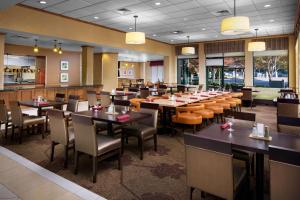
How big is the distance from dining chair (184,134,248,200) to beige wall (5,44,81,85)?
12.3 meters

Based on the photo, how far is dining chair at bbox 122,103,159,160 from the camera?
394 centimetres

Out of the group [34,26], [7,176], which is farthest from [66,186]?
[34,26]

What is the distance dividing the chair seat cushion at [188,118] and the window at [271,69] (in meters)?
7.99

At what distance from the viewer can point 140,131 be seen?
3.95 metres

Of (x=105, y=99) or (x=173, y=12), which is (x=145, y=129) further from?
(x=173, y=12)

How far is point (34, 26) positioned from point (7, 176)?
5142 mm

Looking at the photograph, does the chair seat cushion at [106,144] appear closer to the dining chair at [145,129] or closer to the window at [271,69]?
the dining chair at [145,129]

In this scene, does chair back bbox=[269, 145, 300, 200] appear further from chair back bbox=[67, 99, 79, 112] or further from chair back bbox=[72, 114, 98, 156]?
chair back bbox=[67, 99, 79, 112]

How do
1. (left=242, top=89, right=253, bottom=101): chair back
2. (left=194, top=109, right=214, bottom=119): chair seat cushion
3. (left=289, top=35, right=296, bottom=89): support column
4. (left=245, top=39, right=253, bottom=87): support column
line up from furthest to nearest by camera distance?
(left=245, top=39, right=253, bottom=87): support column, (left=289, top=35, right=296, bottom=89): support column, (left=242, top=89, right=253, bottom=101): chair back, (left=194, top=109, right=214, bottom=119): chair seat cushion

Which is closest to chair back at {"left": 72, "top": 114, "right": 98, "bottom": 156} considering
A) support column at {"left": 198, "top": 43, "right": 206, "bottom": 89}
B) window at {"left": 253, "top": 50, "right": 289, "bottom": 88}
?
window at {"left": 253, "top": 50, "right": 289, "bottom": 88}

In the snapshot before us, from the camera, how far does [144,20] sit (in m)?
8.02

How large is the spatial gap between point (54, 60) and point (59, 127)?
35.1 feet

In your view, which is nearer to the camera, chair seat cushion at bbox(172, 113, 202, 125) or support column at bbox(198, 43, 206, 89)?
chair seat cushion at bbox(172, 113, 202, 125)

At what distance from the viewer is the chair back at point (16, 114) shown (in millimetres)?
4699
